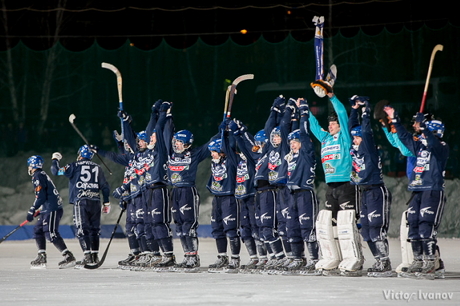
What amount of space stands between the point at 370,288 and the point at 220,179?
133 inches

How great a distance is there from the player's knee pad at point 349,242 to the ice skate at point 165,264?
247 cm

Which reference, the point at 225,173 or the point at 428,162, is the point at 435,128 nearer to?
the point at 428,162

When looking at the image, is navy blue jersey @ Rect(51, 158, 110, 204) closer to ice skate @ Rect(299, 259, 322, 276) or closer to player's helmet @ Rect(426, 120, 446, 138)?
ice skate @ Rect(299, 259, 322, 276)

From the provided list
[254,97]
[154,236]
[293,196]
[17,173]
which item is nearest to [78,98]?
[17,173]

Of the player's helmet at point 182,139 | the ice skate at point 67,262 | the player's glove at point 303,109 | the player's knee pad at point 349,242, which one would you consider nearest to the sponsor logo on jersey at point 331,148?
the player's glove at point 303,109

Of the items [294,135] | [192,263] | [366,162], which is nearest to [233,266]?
[192,263]

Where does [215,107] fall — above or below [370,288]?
above

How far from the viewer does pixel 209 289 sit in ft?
27.8

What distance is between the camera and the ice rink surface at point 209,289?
745cm

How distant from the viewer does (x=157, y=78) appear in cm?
1806

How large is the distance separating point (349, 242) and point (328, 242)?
1.06 ft

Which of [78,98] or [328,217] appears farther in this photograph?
[78,98]

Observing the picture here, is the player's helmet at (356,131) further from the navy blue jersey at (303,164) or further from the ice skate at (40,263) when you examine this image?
the ice skate at (40,263)

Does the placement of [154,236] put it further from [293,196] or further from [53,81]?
[53,81]
